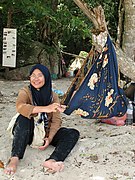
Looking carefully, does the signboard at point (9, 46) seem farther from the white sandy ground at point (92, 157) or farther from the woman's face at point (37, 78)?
the woman's face at point (37, 78)

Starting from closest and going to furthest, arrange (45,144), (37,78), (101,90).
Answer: (37,78) < (45,144) < (101,90)

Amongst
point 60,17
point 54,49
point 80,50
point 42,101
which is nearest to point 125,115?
point 42,101

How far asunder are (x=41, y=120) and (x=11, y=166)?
1.39 ft

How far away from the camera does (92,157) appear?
2.56 m

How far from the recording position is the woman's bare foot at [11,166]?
227 centimetres

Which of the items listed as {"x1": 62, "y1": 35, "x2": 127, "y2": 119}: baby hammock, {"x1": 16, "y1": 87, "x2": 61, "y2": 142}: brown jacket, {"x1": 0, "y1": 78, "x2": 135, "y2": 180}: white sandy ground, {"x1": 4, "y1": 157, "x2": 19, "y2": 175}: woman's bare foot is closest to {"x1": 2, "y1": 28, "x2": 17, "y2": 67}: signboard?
{"x1": 0, "y1": 78, "x2": 135, "y2": 180}: white sandy ground

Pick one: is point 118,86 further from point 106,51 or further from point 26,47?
point 26,47

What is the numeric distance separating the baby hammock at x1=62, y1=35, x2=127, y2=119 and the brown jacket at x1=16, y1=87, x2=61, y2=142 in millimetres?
374

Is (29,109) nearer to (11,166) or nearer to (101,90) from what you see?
(11,166)

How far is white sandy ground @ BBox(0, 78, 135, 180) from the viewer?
7.45 feet

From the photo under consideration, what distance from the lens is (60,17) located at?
6.21 metres

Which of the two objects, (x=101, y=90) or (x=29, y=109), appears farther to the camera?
(x=101, y=90)

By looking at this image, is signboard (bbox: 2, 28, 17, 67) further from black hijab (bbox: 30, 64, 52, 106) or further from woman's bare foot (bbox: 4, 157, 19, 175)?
woman's bare foot (bbox: 4, 157, 19, 175)

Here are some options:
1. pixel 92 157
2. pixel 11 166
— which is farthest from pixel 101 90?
pixel 11 166
